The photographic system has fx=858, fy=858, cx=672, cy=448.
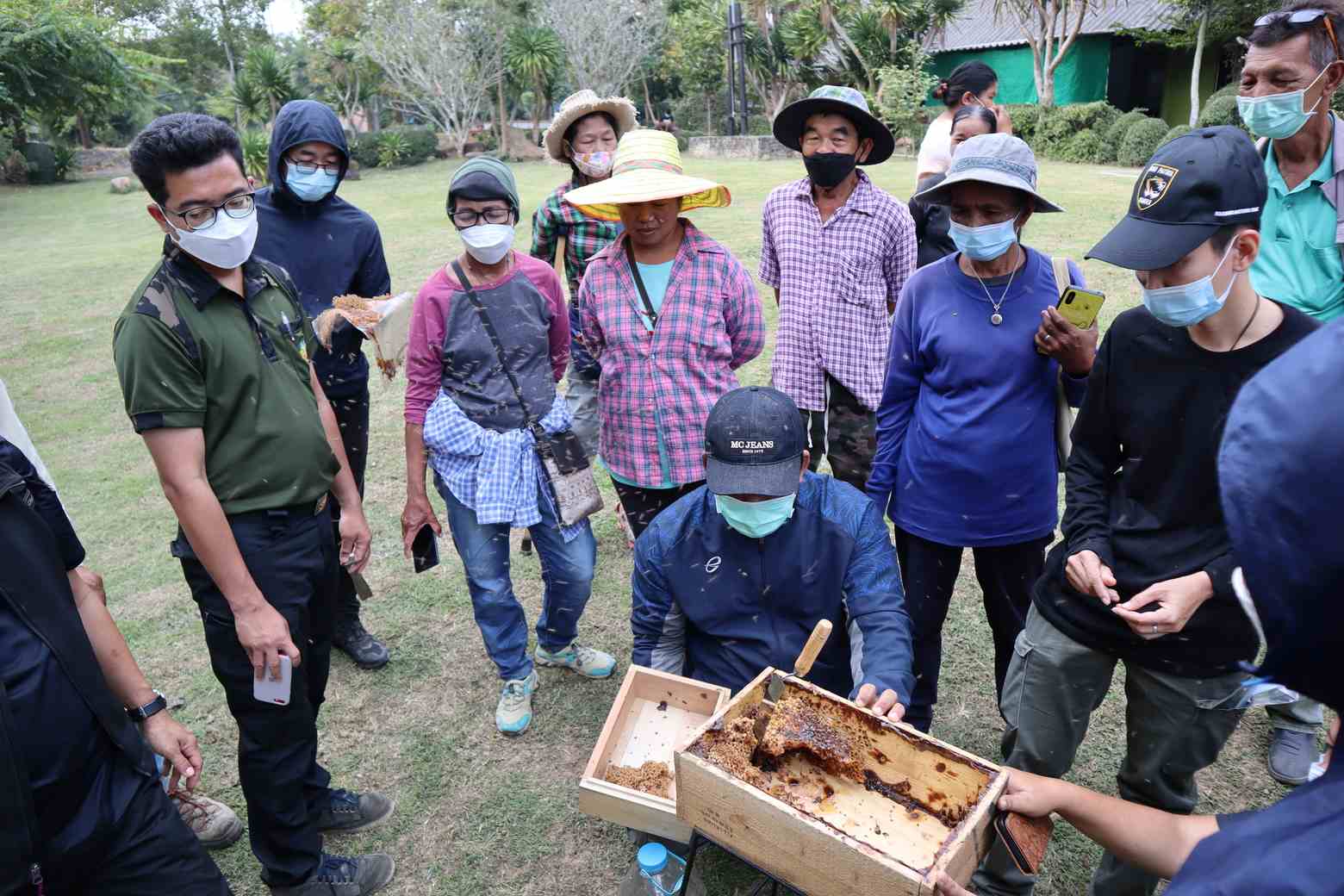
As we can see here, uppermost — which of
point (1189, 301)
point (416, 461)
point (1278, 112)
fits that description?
point (1278, 112)

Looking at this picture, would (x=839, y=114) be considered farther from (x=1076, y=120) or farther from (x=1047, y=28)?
(x=1047, y=28)

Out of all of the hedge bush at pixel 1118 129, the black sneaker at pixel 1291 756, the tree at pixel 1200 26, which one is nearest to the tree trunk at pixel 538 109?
the tree at pixel 1200 26

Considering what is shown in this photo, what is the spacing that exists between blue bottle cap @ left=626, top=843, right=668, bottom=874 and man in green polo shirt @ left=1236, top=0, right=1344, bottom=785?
234 cm

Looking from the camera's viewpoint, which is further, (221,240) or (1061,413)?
(1061,413)

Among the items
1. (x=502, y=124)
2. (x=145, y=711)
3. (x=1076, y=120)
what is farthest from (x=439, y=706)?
(x=502, y=124)

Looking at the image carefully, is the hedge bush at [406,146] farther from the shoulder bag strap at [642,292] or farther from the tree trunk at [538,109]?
the shoulder bag strap at [642,292]

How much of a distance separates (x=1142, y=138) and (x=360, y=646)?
2176 centimetres

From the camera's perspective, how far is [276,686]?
2.49m

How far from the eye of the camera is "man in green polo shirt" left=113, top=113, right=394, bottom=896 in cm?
227

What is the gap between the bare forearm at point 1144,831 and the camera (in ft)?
4.99

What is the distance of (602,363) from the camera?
11.9 feet

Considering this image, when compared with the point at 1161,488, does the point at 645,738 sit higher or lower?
lower

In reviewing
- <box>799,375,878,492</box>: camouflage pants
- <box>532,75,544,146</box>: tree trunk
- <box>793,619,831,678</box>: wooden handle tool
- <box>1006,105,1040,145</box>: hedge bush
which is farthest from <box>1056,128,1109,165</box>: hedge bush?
<box>793,619,831,678</box>: wooden handle tool

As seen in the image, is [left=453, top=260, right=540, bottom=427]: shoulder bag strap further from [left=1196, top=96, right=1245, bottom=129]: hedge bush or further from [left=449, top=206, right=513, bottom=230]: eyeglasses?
[left=1196, top=96, right=1245, bottom=129]: hedge bush
